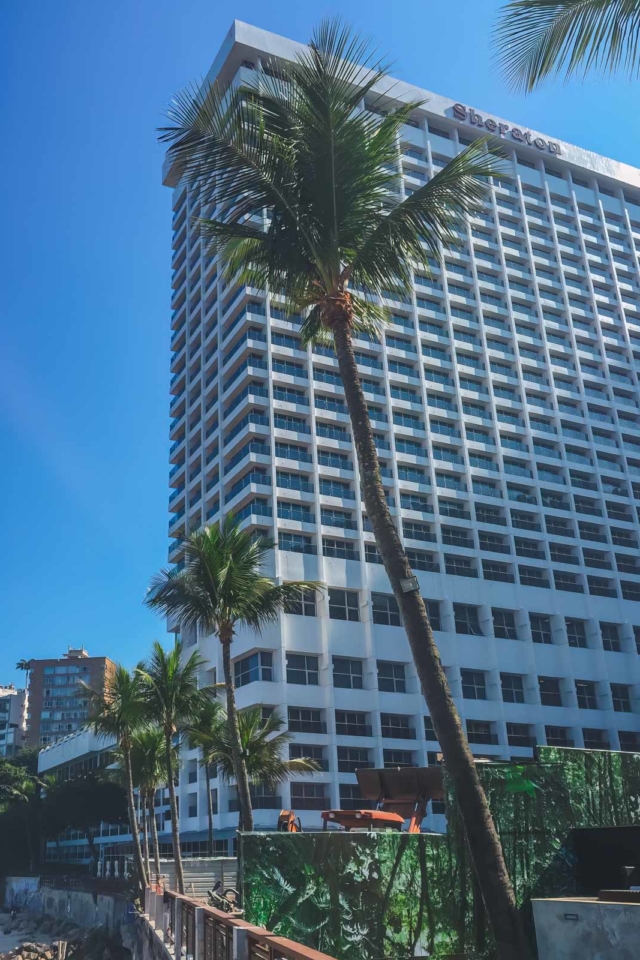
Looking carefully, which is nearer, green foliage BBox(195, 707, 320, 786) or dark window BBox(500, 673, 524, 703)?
green foliage BBox(195, 707, 320, 786)

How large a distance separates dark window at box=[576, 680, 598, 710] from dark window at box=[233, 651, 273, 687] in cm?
2491

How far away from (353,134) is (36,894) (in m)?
67.1

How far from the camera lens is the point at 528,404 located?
235 feet

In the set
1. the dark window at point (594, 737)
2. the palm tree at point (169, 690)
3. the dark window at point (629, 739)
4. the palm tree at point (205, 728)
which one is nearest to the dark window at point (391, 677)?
the dark window at point (594, 737)

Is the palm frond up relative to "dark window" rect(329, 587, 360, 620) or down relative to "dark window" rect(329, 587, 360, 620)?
down

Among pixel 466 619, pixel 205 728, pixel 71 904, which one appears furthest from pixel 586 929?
pixel 71 904

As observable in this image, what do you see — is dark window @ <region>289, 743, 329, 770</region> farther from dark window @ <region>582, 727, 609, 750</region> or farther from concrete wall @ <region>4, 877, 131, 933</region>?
dark window @ <region>582, 727, 609, 750</region>

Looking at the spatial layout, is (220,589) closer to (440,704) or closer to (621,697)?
(440,704)

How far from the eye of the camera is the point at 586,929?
12328mm

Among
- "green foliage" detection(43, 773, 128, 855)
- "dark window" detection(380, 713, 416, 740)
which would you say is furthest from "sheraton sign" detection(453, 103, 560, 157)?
"green foliage" detection(43, 773, 128, 855)

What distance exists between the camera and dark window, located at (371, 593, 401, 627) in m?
58.3

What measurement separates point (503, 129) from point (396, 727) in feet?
182

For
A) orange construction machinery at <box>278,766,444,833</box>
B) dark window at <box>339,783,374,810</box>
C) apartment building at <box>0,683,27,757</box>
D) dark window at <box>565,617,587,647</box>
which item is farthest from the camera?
apartment building at <box>0,683,27,757</box>

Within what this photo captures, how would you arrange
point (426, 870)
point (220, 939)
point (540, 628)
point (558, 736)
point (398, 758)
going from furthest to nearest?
point (540, 628)
point (558, 736)
point (398, 758)
point (426, 870)
point (220, 939)
